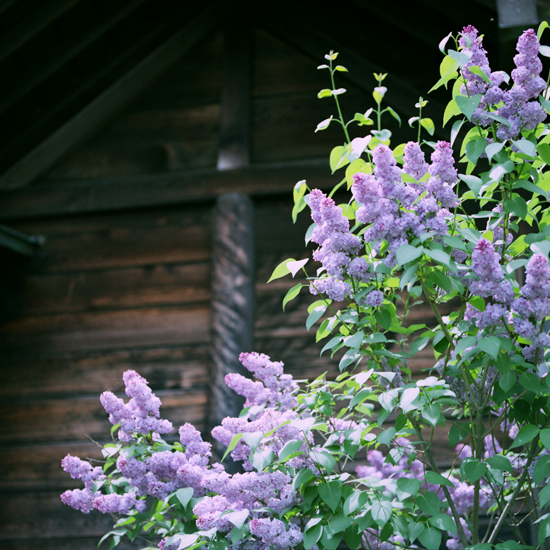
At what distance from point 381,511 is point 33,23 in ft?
8.46

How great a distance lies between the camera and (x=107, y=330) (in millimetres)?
3061

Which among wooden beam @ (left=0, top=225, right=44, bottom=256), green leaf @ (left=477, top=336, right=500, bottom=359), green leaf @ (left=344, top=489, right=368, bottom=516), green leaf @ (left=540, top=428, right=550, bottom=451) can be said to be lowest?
green leaf @ (left=344, top=489, right=368, bottom=516)

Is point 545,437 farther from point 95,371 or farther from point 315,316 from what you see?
point 95,371

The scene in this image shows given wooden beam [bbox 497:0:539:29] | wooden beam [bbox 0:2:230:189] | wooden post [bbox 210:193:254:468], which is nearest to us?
wooden beam [bbox 497:0:539:29]

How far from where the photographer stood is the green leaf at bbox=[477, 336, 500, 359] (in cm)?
125

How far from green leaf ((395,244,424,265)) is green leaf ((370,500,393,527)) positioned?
55cm

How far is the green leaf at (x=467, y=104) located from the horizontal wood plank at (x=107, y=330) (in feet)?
6.04

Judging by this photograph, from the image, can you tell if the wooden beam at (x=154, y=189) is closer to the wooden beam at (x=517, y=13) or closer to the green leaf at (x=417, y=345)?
the wooden beam at (x=517, y=13)

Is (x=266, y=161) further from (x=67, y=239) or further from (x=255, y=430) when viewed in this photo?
(x=255, y=430)

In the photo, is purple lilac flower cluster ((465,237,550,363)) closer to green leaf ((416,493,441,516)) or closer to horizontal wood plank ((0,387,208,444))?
green leaf ((416,493,441,516))

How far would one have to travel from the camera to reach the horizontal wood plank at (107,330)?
2992 millimetres

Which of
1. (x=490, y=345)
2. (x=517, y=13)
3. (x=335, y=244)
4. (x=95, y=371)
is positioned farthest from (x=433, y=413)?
(x=95, y=371)

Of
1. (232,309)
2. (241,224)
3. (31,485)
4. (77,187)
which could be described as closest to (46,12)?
(77,187)

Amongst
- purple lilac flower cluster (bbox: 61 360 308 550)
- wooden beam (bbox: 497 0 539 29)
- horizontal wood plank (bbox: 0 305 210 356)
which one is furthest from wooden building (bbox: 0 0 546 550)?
purple lilac flower cluster (bbox: 61 360 308 550)
